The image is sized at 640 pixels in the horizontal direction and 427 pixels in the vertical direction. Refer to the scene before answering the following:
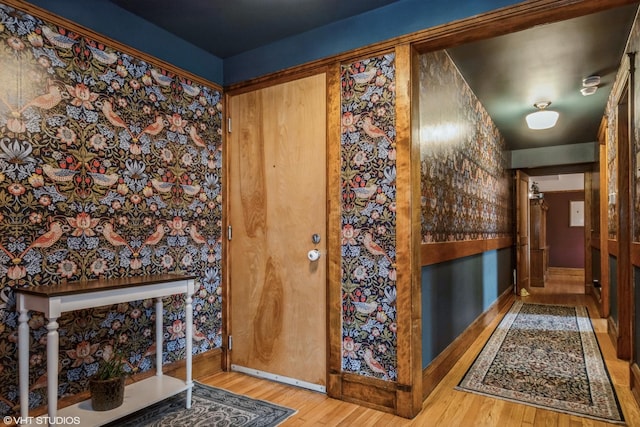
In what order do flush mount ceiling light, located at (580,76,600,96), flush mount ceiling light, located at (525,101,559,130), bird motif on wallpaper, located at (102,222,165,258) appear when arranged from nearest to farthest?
bird motif on wallpaper, located at (102,222,165,258), flush mount ceiling light, located at (580,76,600,96), flush mount ceiling light, located at (525,101,559,130)

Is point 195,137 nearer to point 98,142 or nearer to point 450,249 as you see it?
point 98,142

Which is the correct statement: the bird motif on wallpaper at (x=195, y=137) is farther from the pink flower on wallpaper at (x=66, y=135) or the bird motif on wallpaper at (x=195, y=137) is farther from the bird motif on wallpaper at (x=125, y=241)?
the pink flower on wallpaper at (x=66, y=135)

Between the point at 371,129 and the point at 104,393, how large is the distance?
1977mm

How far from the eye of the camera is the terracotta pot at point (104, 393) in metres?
1.90

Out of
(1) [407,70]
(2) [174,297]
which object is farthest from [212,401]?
(1) [407,70]

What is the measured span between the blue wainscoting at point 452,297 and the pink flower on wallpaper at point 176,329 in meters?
1.58

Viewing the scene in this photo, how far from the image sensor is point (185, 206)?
8.71 feet

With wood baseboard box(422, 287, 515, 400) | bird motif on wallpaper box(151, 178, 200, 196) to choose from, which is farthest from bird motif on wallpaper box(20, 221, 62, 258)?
wood baseboard box(422, 287, 515, 400)

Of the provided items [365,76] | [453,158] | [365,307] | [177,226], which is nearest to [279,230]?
[177,226]

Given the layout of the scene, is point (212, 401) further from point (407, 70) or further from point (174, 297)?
point (407, 70)

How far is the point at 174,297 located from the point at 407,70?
2.02 m

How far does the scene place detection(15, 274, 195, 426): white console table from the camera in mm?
1657

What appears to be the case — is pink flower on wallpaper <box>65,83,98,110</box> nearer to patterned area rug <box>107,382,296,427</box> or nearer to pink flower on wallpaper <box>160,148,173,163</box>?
pink flower on wallpaper <box>160,148,173,163</box>

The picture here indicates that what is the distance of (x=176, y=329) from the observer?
2590mm
